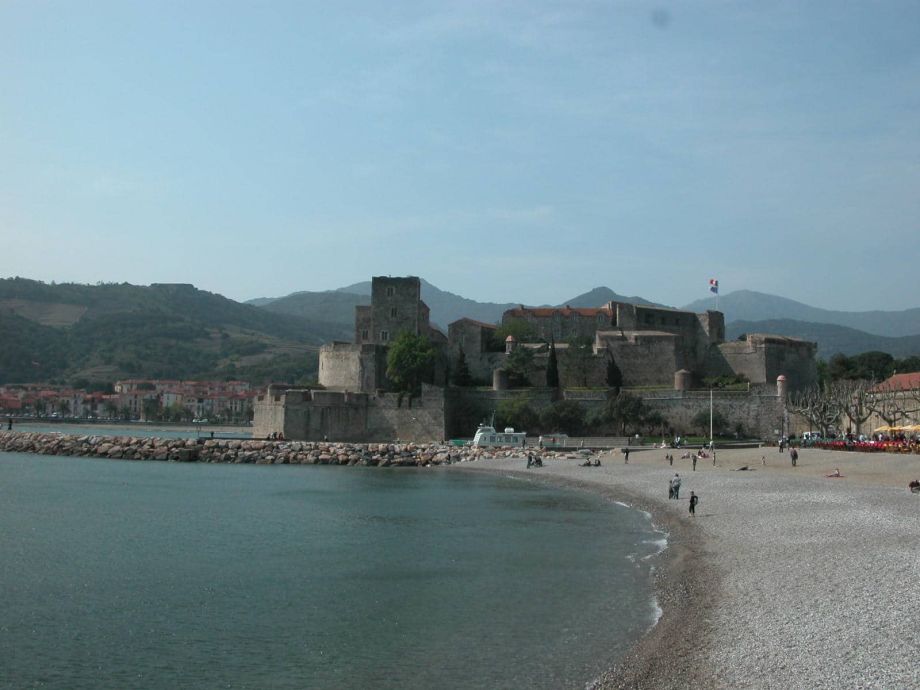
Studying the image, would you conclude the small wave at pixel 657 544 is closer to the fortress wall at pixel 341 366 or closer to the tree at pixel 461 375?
the tree at pixel 461 375

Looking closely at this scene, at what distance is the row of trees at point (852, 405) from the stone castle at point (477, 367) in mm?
3321

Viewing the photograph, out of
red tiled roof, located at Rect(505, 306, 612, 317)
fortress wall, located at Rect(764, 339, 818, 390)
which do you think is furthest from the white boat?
fortress wall, located at Rect(764, 339, 818, 390)

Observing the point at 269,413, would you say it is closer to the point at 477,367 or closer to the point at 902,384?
the point at 477,367

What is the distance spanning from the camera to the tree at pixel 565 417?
190ft

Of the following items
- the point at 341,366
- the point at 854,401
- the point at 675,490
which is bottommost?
the point at 675,490

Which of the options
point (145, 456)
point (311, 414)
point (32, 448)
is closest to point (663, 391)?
point (311, 414)

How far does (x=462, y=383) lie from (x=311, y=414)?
9.53 metres

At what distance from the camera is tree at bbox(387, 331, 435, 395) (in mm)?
59625

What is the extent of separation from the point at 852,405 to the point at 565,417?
50.2 ft

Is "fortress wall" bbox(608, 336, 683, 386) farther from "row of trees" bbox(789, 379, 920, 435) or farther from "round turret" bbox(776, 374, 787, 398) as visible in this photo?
"row of trees" bbox(789, 379, 920, 435)

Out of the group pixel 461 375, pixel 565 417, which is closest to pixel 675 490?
pixel 565 417

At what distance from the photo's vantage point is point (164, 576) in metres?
19.9

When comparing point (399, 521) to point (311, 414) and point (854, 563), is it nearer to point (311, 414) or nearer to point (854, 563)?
point (854, 563)

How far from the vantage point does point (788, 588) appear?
50.0 feet
